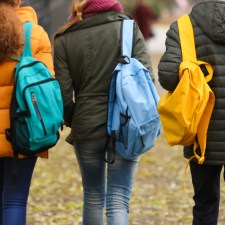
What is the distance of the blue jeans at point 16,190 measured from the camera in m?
5.73

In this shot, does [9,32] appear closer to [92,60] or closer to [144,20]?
[92,60]

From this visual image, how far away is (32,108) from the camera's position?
18.4ft

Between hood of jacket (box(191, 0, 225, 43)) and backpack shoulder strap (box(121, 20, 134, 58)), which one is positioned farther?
backpack shoulder strap (box(121, 20, 134, 58))

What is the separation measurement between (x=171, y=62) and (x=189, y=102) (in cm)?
26

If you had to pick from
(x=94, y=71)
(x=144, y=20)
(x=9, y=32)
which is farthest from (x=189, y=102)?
(x=144, y=20)

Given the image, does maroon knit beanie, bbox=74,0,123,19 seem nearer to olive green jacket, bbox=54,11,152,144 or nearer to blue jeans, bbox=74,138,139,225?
olive green jacket, bbox=54,11,152,144

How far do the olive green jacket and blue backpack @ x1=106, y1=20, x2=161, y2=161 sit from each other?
0.06 meters

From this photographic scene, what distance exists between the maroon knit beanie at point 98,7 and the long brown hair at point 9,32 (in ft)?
1.81

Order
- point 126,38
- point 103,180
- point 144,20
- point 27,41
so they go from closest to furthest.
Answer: point 27,41 < point 126,38 < point 103,180 < point 144,20

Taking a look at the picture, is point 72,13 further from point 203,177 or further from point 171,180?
point 171,180

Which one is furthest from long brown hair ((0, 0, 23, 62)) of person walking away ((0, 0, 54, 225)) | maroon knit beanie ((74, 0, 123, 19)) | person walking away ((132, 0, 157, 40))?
person walking away ((132, 0, 157, 40))

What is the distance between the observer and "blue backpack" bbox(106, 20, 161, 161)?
5.88m

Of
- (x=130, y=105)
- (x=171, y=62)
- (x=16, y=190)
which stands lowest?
(x=16, y=190)

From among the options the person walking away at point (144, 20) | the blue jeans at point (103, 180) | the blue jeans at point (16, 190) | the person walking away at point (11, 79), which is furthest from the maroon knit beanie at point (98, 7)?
the person walking away at point (144, 20)
